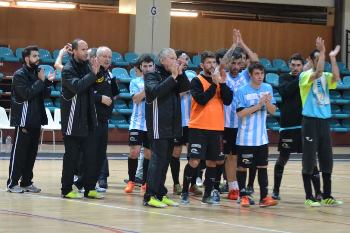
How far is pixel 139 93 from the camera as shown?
11703 millimetres

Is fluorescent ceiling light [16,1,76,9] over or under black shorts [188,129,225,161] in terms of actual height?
over

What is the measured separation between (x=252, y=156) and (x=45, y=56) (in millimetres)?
11920

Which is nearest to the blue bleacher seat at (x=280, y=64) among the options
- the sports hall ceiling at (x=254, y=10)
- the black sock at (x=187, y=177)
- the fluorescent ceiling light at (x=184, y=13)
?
the sports hall ceiling at (x=254, y=10)

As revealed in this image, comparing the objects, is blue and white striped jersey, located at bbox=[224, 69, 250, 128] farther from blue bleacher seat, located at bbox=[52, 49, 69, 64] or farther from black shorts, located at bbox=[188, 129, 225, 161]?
blue bleacher seat, located at bbox=[52, 49, 69, 64]

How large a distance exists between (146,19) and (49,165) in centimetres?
876

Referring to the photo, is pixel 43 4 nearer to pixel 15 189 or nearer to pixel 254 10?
pixel 254 10

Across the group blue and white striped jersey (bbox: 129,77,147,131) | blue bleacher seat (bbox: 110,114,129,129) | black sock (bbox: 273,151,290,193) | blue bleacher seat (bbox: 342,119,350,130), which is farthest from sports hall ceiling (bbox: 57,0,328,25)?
black sock (bbox: 273,151,290,193)

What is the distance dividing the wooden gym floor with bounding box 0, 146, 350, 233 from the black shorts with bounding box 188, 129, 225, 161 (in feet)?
2.08

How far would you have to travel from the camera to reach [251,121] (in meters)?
10.5

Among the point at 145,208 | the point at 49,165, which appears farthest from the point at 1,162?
the point at 145,208

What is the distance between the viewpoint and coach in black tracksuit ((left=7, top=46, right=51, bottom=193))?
36.7ft

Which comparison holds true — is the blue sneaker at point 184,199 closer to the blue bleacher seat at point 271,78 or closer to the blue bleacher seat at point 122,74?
the blue bleacher seat at point 122,74

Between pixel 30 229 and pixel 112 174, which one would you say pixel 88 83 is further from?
pixel 112 174

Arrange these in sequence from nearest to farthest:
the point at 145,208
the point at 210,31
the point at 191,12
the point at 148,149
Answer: the point at 145,208 < the point at 148,149 < the point at 210,31 < the point at 191,12
